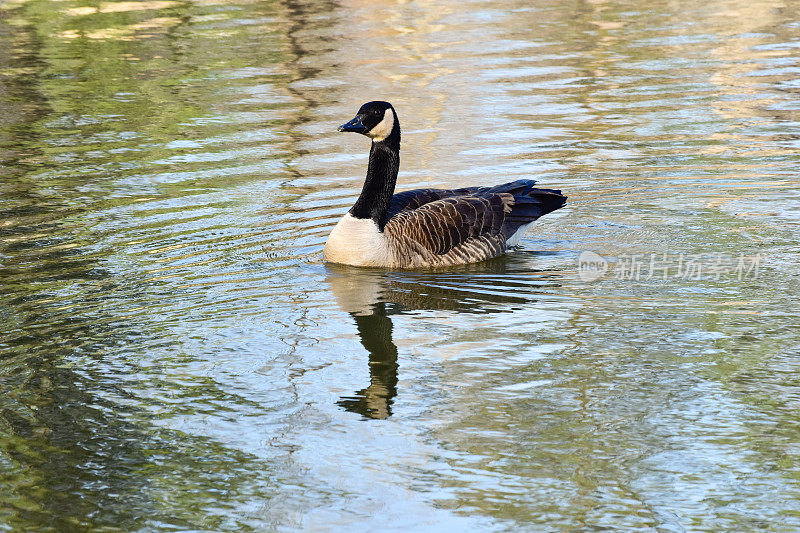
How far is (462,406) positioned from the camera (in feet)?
23.9

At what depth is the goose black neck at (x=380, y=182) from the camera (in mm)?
10703

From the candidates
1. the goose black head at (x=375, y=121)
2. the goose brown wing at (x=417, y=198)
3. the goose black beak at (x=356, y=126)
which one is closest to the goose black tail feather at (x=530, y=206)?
the goose brown wing at (x=417, y=198)

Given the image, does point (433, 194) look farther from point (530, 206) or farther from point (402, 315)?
point (402, 315)

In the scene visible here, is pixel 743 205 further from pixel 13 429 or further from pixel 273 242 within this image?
pixel 13 429

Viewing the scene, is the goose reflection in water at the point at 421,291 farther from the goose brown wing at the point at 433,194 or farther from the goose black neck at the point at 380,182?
the goose brown wing at the point at 433,194

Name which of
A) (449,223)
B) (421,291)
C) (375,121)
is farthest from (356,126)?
(421,291)

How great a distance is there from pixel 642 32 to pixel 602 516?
62.9ft

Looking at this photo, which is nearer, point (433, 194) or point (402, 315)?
point (402, 315)

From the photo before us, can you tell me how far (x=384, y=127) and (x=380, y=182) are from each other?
1.75ft

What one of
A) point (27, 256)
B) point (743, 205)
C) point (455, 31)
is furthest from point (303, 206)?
point (455, 31)

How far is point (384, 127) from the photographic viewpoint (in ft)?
35.4

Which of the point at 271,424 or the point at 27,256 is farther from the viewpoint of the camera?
the point at 27,256

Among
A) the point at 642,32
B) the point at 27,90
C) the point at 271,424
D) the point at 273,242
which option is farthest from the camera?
the point at 642,32

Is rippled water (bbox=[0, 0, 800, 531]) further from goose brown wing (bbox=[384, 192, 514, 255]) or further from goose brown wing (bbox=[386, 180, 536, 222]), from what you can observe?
goose brown wing (bbox=[386, 180, 536, 222])
